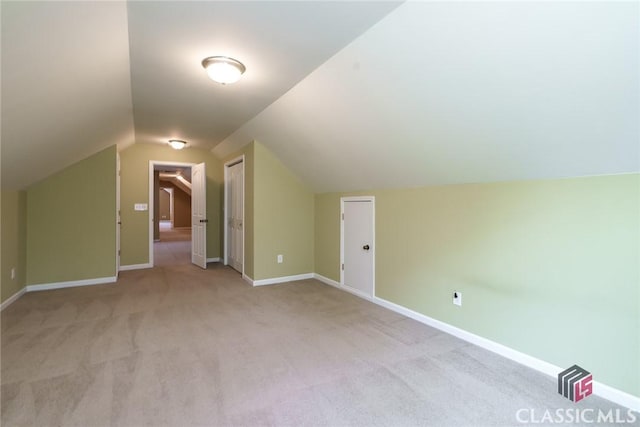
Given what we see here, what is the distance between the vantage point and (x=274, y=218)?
4.64m

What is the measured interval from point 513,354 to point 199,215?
549cm

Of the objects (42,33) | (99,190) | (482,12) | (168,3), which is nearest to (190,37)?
(168,3)

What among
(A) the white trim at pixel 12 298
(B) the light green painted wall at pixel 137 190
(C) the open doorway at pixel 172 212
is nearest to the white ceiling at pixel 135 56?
(A) the white trim at pixel 12 298

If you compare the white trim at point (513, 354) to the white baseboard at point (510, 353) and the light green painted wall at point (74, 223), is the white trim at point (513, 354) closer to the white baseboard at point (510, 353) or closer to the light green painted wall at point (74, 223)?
the white baseboard at point (510, 353)

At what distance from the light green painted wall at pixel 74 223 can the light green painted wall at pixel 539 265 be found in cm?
448

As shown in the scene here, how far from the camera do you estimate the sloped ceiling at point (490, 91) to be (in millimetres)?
1470

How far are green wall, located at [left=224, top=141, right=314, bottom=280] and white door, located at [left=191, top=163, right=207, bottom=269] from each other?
4.12 ft

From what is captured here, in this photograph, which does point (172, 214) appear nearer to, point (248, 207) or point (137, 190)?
point (137, 190)

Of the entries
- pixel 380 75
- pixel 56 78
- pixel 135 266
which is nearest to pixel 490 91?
pixel 380 75

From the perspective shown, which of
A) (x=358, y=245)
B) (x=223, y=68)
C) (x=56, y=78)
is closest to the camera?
(x=56, y=78)

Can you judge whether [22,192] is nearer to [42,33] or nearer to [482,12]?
[42,33]

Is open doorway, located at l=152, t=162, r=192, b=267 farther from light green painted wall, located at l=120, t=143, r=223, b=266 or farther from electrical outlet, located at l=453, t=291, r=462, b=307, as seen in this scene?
electrical outlet, located at l=453, t=291, r=462, b=307

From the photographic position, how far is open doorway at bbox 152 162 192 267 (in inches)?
344

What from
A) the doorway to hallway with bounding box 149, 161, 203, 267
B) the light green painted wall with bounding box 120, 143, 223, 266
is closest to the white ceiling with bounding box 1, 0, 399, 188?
the light green painted wall with bounding box 120, 143, 223, 266
